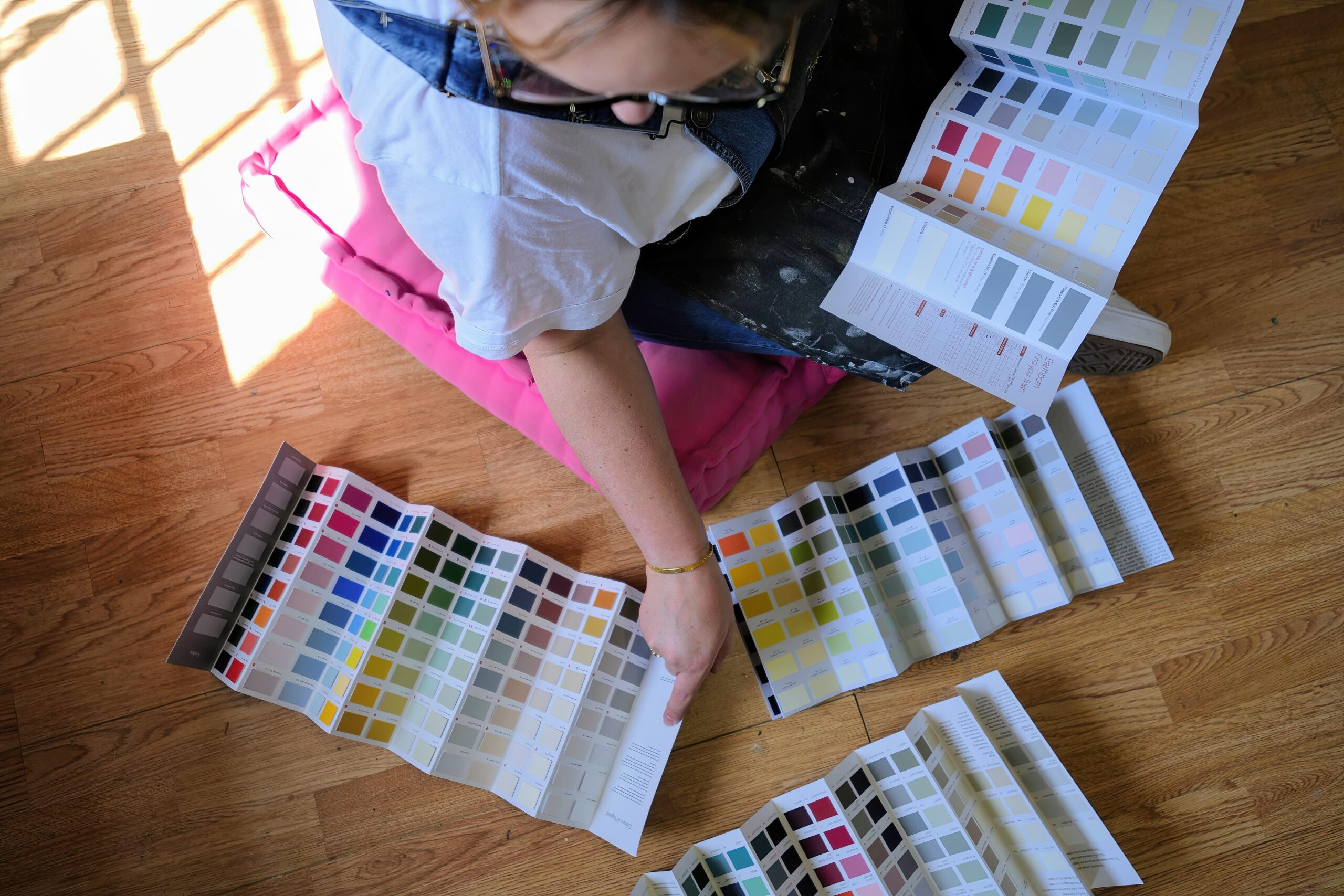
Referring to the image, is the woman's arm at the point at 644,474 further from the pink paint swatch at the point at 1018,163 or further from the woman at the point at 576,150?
the pink paint swatch at the point at 1018,163

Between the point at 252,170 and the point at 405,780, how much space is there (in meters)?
0.83

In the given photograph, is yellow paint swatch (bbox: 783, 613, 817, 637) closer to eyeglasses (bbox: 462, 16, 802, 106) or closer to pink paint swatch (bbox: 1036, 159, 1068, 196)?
pink paint swatch (bbox: 1036, 159, 1068, 196)

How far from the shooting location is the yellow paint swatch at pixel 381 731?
104 cm

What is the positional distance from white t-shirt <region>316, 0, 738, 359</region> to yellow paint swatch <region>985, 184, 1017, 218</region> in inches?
12.8

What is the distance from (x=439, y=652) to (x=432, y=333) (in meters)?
0.41

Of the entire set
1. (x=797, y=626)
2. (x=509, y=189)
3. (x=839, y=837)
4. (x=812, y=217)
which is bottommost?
(x=839, y=837)

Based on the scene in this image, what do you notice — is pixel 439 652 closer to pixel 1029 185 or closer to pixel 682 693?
pixel 682 693

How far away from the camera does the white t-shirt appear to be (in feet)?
1.83

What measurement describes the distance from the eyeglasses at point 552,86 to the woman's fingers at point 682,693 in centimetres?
62

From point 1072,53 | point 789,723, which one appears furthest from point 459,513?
point 1072,53

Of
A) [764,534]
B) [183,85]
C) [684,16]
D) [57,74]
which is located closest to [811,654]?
[764,534]

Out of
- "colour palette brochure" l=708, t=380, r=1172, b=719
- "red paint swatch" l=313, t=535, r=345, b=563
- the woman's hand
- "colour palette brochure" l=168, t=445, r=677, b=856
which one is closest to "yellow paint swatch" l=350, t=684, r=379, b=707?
"colour palette brochure" l=168, t=445, r=677, b=856

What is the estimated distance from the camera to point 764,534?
1.10 metres

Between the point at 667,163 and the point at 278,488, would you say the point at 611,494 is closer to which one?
the point at 667,163
